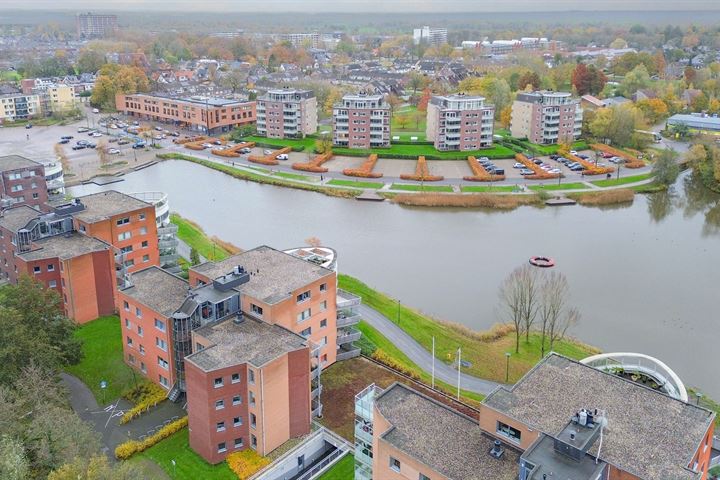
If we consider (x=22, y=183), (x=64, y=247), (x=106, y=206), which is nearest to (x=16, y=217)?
(x=106, y=206)

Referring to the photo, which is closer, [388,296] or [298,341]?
[298,341]

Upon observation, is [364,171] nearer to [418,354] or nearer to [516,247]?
[516,247]

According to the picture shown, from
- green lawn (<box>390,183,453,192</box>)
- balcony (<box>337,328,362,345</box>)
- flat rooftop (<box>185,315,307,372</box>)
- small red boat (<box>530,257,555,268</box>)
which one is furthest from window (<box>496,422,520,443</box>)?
green lawn (<box>390,183,453,192</box>)

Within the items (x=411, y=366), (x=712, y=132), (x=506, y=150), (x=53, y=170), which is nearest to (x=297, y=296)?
(x=411, y=366)

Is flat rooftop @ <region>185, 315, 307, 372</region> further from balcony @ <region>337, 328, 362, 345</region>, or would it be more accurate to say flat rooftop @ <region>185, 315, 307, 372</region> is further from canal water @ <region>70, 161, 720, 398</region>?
canal water @ <region>70, 161, 720, 398</region>

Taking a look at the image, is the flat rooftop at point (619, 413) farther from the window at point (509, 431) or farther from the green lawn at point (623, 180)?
the green lawn at point (623, 180)

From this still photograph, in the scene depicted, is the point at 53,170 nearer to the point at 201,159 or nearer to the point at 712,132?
the point at 201,159
